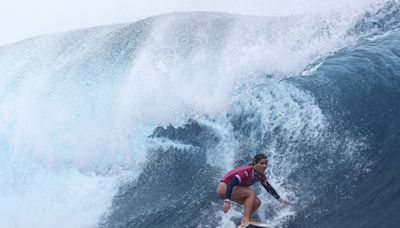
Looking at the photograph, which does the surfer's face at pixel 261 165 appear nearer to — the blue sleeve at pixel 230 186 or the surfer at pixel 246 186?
the surfer at pixel 246 186

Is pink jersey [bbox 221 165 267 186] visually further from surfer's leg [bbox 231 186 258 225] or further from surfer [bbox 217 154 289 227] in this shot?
surfer's leg [bbox 231 186 258 225]

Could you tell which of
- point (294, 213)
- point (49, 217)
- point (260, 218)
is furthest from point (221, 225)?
point (49, 217)

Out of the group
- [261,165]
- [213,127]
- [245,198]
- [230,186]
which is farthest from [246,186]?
[213,127]

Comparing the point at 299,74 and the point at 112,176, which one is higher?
the point at 299,74

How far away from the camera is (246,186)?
754cm

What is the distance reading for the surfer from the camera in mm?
7266

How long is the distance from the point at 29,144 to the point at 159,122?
151 inches

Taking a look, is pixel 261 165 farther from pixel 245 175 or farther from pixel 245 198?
pixel 245 198

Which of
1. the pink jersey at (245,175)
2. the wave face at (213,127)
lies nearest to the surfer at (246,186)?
the pink jersey at (245,175)

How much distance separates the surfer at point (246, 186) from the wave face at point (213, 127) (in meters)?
0.56

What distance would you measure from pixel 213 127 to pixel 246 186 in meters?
3.83

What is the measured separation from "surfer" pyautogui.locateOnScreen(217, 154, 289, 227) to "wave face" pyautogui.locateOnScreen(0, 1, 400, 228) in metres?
0.56

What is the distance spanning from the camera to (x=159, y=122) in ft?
40.3

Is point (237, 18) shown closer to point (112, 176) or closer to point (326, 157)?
point (112, 176)
